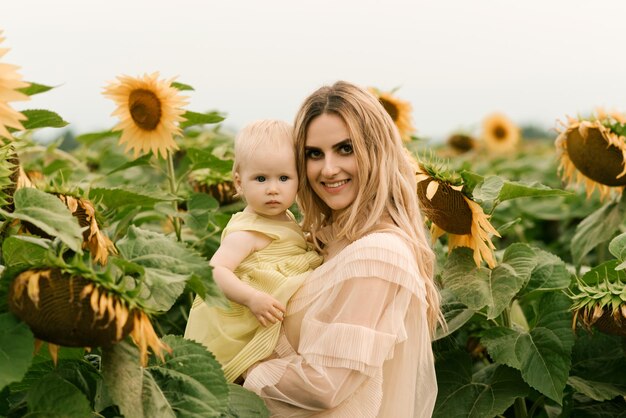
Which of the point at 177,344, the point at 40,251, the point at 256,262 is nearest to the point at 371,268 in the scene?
the point at 256,262

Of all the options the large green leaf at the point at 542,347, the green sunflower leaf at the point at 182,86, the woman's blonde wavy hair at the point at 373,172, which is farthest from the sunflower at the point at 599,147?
the green sunflower leaf at the point at 182,86

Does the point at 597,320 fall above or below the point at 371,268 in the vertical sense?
below

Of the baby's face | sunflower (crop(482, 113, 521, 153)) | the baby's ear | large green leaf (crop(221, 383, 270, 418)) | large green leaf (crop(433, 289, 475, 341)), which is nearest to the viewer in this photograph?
large green leaf (crop(221, 383, 270, 418))

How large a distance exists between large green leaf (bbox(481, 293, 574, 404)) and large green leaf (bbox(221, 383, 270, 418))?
0.69 metres

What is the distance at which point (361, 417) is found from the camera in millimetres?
2182

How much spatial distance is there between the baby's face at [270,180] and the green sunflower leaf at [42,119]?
504mm

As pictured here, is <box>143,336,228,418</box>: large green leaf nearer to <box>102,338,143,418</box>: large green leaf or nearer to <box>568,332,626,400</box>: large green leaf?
<box>102,338,143,418</box>: large green leaf

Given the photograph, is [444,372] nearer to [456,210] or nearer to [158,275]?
[456,210]

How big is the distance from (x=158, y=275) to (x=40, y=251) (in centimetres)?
25

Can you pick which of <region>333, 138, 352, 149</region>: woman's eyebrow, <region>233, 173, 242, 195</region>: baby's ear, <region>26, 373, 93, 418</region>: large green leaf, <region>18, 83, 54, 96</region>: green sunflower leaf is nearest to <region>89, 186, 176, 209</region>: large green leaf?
<region>233, 173, 242, 195</region>: baby's ear

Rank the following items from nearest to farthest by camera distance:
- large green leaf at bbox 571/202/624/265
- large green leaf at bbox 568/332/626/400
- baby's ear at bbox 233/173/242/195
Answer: baby's ear at bbox 233/173/242/195, large green leaf at bbox 568/332/626/400, large green leaf at bbox 571/202/624/265

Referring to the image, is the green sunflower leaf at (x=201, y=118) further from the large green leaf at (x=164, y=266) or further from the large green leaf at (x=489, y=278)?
the large green leaf at (x=164, y=266)

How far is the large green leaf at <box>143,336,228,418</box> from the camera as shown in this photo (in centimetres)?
175

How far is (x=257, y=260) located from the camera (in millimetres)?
2236
